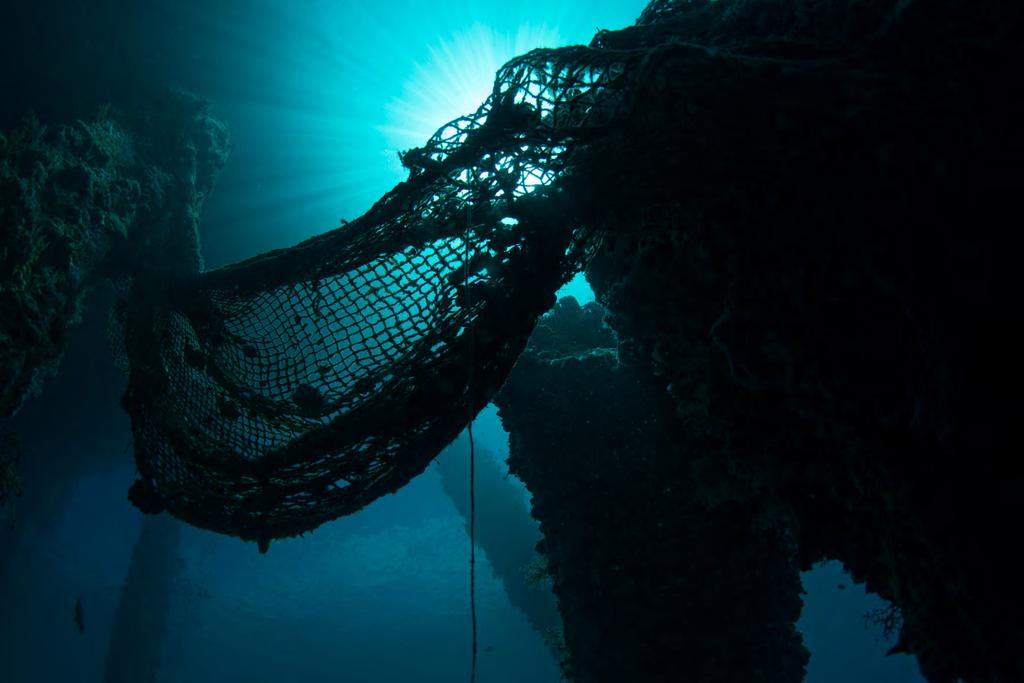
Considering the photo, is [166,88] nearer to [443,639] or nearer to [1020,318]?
[1020,318]

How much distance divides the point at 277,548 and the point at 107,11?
47.5m

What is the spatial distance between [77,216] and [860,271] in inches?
207

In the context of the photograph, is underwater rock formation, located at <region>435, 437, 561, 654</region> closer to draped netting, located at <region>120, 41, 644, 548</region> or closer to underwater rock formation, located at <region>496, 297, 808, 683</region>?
underwater rock formation, located at <region>496, 297, 808, 683</region>

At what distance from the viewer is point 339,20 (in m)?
7.52

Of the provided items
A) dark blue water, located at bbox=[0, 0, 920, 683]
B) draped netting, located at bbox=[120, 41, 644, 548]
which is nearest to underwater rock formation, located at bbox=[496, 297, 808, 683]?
dark blue water, located at bbox=[0, 0, 920, 683]

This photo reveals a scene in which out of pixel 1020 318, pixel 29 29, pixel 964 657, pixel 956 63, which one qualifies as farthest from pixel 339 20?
pixel 964 657

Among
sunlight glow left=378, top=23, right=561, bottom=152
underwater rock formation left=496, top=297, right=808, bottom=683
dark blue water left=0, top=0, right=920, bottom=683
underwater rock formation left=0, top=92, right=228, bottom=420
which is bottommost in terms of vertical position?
underwater rock formation left=496, top=297, right=808, bottom=683

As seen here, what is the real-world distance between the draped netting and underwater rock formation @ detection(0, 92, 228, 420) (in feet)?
2.25

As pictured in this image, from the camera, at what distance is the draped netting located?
1.81 m

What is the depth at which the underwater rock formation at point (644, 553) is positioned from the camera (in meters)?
3.44

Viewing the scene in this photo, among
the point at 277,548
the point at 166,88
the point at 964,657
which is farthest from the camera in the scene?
the point at 277,548

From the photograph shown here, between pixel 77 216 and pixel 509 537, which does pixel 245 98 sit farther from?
pixel 509 537

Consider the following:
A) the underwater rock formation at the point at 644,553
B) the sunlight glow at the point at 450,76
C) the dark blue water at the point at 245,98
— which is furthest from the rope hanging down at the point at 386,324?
the sunlight glow at the point at 450,76

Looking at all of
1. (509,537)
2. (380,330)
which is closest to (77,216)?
(380,330)
